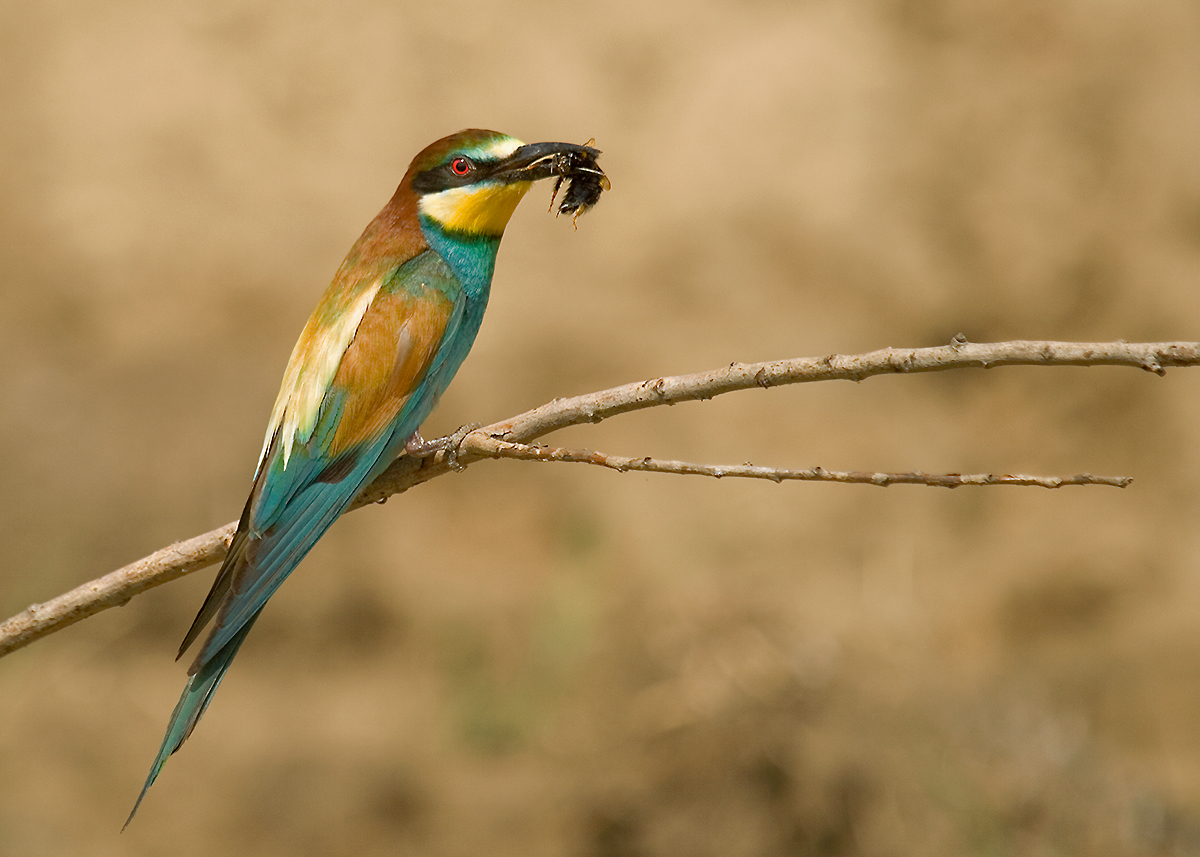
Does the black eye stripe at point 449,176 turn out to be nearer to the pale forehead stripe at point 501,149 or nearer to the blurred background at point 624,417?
the pale forehead stripe at point 501,149

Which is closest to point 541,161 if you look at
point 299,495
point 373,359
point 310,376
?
point 373,359

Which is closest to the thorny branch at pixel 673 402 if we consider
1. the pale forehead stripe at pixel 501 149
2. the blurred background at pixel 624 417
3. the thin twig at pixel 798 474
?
the thin twig at pixel 798 474

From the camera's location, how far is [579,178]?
7.43ft

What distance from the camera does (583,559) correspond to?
386 centimetres

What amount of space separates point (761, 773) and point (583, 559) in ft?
2.96

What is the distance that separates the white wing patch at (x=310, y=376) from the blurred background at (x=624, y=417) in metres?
1.64

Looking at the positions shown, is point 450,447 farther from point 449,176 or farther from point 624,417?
point 624,417

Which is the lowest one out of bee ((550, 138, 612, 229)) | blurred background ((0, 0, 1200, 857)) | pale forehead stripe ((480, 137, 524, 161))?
blurred background ((0, 0, 1200, 857))

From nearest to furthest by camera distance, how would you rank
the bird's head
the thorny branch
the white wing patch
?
the thorny branch, the white wing patch, the bird's head

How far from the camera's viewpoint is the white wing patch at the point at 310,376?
2.12 m

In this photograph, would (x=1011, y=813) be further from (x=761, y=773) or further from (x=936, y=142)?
(x=936, y=142)

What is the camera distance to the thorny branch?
3.95 feet

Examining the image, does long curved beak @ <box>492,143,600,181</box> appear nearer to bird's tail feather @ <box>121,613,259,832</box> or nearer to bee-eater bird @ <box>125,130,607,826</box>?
bee-eater bird @ <box>125,130,607,826</box>

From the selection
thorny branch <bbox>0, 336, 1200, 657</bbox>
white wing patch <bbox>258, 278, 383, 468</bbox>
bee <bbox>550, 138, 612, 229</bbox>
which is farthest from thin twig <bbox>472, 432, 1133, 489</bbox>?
bee <bbox>550, 138, 612, 229</bbox>
